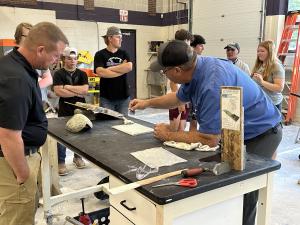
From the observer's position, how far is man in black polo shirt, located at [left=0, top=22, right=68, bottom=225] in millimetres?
1485

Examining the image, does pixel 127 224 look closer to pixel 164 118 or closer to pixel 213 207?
pixel 213 207

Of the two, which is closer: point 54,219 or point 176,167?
point 176,167

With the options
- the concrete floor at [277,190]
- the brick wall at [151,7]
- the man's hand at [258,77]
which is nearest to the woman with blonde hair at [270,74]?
the man's hand at [258,77]

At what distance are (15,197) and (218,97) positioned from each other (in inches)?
47.8

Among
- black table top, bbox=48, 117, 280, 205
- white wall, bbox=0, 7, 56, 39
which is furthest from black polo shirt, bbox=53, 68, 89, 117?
white wall, bbox=0, 7, 56, 39

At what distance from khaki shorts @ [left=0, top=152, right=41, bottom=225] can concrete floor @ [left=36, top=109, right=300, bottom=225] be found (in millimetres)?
618

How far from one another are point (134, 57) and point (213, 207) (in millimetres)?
8171

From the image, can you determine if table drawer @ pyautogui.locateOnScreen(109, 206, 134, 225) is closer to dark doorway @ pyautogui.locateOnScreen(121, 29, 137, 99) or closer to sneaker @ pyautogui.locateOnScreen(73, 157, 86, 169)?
sneaker @ pyautogui.locateOnScreen(73, 157, 86, 169)

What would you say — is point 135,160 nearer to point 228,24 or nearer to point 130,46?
point 228,24

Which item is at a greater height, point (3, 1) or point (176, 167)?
point (3, 1)

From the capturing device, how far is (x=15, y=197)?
171 centimetres

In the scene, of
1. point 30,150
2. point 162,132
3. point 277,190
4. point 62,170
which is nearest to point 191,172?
point 162,132

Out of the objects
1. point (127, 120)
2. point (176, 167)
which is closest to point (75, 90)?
point (127, 120)

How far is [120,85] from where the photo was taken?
3.64m
